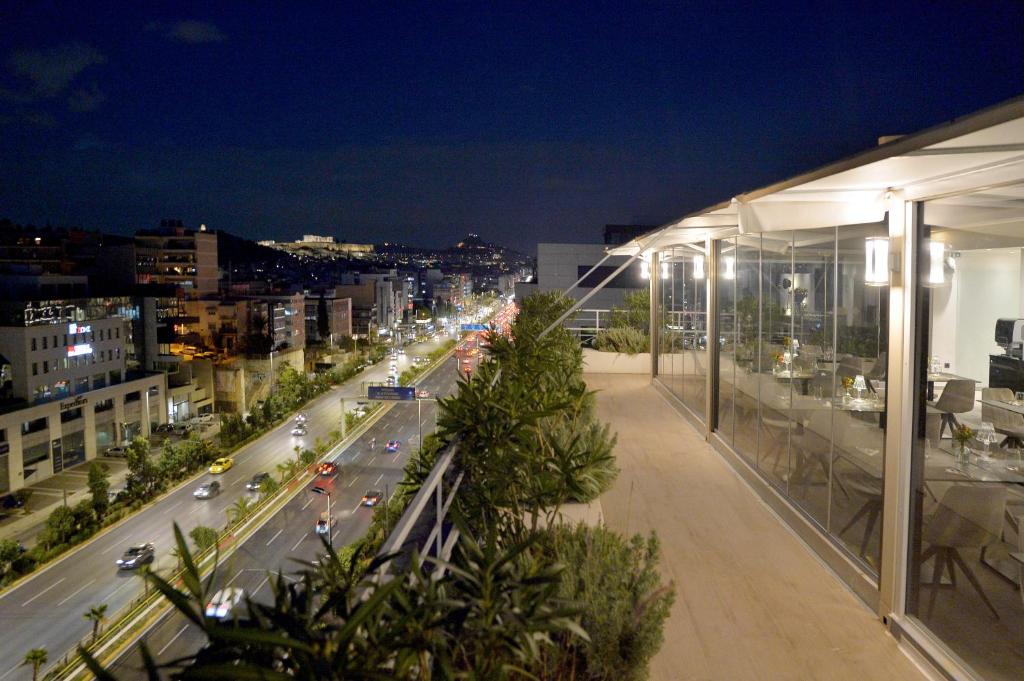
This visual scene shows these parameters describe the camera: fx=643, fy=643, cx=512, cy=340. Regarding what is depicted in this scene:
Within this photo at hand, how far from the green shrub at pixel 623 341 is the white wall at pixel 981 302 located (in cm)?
706

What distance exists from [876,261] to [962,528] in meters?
1.56

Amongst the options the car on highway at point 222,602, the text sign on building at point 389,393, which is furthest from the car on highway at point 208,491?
the car on highway at point 222,602

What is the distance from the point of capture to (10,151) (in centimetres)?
13762

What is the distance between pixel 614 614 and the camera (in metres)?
2.32

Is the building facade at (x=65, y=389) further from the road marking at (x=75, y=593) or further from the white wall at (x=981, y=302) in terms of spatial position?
the white wall at (x=981, y=302)

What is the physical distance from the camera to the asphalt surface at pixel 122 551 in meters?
22.0

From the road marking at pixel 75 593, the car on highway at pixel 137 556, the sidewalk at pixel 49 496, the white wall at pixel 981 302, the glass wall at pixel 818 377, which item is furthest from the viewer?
the sidewalk at pixel 49 496

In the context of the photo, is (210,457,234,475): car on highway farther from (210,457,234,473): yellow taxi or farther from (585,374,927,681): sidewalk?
(585,374,927,681): sidewalk

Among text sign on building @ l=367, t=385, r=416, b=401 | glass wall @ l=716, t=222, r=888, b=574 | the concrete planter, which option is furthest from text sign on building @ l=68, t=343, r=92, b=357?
glass wall @ l=716, t=222, r=888, b=574

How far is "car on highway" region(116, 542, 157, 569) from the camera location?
25.4 metres

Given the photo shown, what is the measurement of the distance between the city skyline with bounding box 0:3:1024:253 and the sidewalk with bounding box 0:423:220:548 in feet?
107

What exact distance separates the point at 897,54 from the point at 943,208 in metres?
41.5

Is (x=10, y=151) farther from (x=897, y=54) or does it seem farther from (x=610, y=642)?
(x=610, y=642)

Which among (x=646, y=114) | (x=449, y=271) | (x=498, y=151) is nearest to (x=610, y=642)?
(x=646, y=114)
